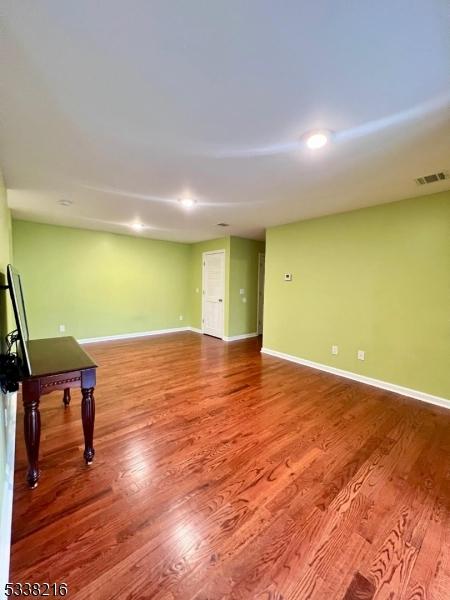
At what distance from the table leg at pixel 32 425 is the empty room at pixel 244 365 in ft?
0.04

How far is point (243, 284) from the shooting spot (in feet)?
19.7

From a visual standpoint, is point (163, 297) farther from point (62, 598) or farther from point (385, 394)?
point (62, 598)

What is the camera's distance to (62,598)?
1.09 m

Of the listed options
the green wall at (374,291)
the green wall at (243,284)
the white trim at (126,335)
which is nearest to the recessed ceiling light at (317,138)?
the green wall at (374,291)

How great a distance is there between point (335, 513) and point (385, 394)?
2.11 meters

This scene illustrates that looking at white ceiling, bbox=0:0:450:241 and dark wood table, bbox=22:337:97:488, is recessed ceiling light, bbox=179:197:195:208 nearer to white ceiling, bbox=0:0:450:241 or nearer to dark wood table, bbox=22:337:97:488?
white ceiling, bbox=0:0:450:241

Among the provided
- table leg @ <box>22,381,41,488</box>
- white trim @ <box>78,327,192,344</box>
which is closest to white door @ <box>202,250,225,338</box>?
white trim @ <box>78,327,192,344</box>

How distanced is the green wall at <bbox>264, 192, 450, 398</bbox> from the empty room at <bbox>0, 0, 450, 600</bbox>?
0.02 meters

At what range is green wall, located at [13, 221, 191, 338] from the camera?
15.5ft

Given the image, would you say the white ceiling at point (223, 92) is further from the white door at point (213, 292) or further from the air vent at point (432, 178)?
the white door at point (213, 292)

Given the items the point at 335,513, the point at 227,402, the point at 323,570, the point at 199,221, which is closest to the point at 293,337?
the point at 227,402

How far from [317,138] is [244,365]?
3.20 meters

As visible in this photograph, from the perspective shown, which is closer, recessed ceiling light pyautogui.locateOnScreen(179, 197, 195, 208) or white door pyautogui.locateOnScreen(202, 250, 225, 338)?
recessed ceiling light pyautogui.locateOnScreen(179, 197, 195, 208)

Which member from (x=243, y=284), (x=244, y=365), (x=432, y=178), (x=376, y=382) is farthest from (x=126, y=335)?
(x=432, y=178)
